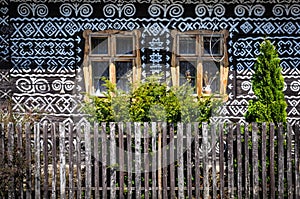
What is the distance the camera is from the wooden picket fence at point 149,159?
22.0 ft

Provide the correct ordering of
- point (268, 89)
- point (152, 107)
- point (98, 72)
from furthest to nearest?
point (98, 72)
point (268, 89)
point (152, 107)

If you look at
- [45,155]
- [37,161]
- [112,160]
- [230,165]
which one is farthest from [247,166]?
[37,161]

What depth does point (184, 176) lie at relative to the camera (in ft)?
23.0

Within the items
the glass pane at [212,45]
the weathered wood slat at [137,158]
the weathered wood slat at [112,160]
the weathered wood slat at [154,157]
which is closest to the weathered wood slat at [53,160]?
the weathered wood slat at [112,160]

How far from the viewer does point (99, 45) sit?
928 cm

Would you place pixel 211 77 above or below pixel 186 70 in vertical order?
below

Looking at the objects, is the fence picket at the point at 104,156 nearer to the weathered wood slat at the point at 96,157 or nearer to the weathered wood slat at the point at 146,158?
the weathered wood slat at the point at 96,157

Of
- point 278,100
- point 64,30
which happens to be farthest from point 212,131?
point 64,30

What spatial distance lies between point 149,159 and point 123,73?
2.92 meters

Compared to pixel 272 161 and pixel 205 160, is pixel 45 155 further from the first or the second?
pixel 272 161

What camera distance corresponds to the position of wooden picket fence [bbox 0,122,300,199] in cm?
671

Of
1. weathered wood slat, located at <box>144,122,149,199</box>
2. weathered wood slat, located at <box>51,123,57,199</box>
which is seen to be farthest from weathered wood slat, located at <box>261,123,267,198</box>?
weathered wood slat, located at <box>51,123,57,199</box>

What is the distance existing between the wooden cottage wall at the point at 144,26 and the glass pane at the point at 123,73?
1.04ft

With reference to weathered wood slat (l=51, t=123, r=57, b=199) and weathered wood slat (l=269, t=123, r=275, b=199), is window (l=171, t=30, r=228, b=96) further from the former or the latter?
weathered wood slat (l=51, t=123, r=57, b=199)
